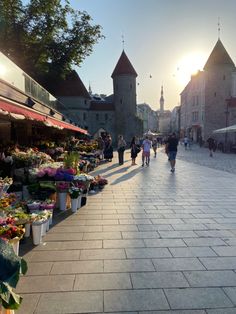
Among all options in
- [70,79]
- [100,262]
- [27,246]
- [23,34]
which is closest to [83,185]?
[27,246]

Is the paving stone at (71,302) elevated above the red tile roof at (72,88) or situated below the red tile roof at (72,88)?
below

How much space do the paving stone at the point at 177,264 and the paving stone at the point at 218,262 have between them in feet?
0.32

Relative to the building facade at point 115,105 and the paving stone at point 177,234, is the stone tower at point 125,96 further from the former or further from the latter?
the paving stone at point 177,234

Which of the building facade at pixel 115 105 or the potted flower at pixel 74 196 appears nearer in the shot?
the potted flower at pixel 74 196

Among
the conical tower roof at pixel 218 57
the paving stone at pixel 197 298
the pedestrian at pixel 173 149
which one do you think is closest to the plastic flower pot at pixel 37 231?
the paving stone at pixel 197 298

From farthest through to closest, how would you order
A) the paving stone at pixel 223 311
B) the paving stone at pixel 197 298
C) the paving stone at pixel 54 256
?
the paving stone at pixel 54 256 < the paving stone at pixel 197 298 < the paving stone at pixel 223 311

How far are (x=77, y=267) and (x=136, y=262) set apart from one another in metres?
0.83

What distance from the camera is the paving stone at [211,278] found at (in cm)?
343

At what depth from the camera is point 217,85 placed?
154ft

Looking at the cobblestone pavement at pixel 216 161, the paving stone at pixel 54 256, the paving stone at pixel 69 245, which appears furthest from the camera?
the cobblestone pavement at pixel 216 161

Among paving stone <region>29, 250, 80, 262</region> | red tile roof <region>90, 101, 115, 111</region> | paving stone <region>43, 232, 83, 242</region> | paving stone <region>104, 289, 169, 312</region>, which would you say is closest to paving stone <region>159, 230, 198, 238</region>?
paving stone <region>43, 232, 83, 242</region>

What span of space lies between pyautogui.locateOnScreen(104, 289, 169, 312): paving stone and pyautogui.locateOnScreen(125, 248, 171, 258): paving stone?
95 centimetres

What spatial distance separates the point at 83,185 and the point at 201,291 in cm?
434

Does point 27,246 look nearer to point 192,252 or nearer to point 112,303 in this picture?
point 112,303
